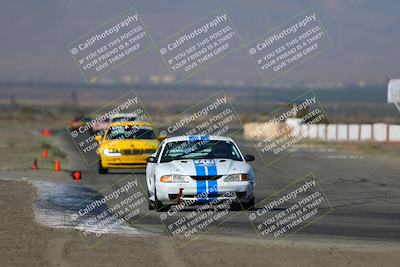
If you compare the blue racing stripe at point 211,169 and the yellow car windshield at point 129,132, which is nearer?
the blue racing stripe at point 211,169

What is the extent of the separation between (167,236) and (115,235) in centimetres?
74

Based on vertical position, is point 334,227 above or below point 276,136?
above

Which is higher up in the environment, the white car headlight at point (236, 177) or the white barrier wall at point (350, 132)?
the white car headlight at point (236, 177)

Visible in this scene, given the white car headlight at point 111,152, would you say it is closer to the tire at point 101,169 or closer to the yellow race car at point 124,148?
the yellow race car at point 124,148

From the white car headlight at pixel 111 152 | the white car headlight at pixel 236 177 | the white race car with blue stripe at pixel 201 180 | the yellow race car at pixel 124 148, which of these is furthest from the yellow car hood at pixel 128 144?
the white car headlight at pixel 236 177

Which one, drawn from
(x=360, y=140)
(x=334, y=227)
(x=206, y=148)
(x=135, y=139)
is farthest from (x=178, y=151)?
(x=360, y=140)

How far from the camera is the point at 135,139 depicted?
27359mm

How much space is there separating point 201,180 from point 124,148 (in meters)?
10.5

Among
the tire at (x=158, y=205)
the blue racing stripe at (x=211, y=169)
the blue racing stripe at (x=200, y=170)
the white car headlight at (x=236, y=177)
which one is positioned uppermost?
the blue racing stripe at (x=200, y=170)

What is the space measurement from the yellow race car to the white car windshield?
8356 millimetres

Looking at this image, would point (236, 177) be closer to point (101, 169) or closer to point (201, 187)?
point (201, 187)

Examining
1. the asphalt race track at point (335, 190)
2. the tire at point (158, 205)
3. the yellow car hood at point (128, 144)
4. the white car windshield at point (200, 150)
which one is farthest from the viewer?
the yellow car hood at point (128, 144)

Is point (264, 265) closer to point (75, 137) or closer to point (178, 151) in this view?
point (178, 151)

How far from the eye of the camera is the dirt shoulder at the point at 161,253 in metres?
11.0
